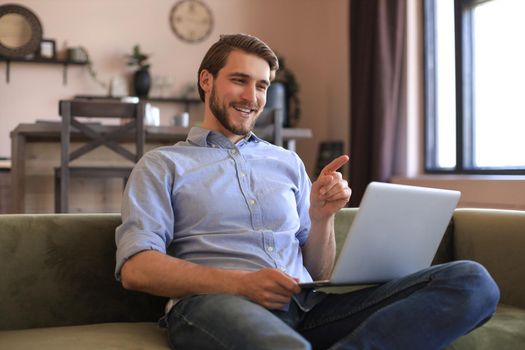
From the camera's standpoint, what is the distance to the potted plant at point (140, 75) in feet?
18.0

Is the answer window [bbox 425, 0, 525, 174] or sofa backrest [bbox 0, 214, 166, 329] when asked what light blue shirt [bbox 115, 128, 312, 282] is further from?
window [bbox 425, 0, 525, 174]

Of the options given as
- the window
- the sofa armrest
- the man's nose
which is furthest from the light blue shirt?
the window

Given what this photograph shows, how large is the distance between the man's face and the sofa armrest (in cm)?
74

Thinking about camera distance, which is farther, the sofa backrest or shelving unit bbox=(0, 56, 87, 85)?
shelving unit bbox=(0, 56, 87, 85)

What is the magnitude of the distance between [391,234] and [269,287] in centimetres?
26

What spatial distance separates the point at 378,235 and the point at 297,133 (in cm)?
270

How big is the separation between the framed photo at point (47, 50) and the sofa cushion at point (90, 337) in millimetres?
4373

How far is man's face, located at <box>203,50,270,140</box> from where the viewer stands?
60.7 inches

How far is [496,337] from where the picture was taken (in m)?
1.45

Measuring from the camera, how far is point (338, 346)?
110 cm

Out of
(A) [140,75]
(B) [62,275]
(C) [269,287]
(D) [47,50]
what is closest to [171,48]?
(A) [140,75]

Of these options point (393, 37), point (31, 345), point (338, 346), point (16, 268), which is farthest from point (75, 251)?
point (393, 37)

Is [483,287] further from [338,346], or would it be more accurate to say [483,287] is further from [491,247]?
[491,247]

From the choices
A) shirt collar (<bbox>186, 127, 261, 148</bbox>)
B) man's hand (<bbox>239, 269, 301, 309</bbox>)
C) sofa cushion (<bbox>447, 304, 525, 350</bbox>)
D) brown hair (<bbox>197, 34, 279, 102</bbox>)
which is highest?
brown hair (<bbox>197, 34, 279, 102</bbox>)
